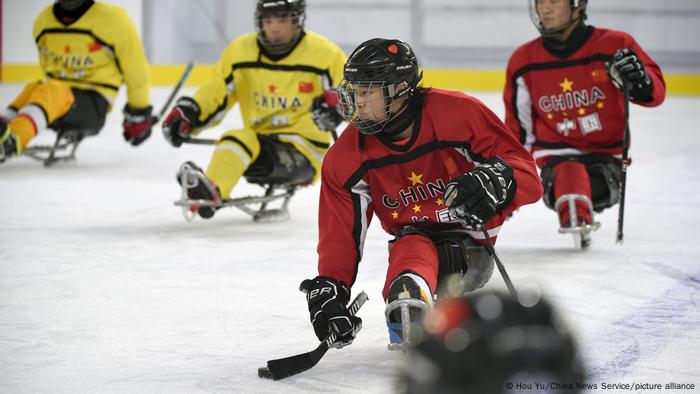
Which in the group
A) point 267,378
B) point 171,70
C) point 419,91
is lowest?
point 171,70

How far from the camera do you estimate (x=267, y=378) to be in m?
2.36

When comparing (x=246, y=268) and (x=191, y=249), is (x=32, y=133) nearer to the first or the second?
(x=191, y=249)

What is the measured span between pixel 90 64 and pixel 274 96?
6.18ft

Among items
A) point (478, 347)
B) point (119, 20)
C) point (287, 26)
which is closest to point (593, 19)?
point (119, 20)

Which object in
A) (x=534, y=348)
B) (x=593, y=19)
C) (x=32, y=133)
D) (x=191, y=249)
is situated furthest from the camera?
(x=593, y=19)

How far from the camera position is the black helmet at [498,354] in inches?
52.9

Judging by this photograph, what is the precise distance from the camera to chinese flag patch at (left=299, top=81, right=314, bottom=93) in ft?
15.9

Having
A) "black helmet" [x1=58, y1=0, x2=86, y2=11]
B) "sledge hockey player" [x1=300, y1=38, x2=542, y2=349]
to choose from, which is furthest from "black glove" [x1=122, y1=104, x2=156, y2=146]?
"sledge hockey player" [x1=300, y1=38, x2=542, y2=349]

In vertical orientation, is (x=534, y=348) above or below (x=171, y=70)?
above

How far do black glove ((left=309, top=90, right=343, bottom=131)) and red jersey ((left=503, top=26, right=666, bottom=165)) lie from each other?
729mm

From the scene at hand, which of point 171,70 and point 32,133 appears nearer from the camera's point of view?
point 32,133

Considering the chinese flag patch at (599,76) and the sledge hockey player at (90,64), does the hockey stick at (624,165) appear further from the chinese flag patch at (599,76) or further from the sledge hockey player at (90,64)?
the sledge hockey player at (90,64)

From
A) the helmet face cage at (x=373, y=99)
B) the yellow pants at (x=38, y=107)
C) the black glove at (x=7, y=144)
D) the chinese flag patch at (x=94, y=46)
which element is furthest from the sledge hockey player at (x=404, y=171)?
the chinese flag patch at (x=94, y=46)

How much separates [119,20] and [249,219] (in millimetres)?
1961
